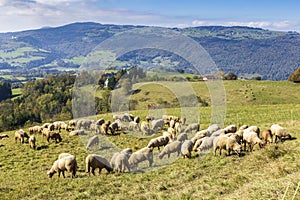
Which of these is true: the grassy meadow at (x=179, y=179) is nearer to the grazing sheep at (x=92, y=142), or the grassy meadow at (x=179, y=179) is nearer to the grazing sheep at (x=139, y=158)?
the grazing sheep at (x=139, y=158)

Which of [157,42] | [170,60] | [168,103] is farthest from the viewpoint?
[168,103]

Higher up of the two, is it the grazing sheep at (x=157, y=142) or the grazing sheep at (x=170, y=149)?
the grazing sheep at (x=170, y=149)

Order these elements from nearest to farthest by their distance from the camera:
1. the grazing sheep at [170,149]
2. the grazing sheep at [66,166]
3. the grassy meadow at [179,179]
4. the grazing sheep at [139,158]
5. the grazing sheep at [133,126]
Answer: the grassy meadow at [179,179]
the grazing sheep at [66,166]
the grazing sheep at [139,158]
the grazing sheep at [170,149]
the grazing sheep at [133,126]

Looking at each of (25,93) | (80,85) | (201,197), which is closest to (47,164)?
(201,197)

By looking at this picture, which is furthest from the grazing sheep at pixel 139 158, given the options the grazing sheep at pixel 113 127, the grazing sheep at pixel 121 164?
the grazing sheep at pixel 113 127

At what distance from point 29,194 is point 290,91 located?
73.4 meters

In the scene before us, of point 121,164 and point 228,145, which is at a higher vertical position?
point 228,145

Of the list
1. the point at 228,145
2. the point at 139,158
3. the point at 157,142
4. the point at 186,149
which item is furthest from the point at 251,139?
the point at 139,158

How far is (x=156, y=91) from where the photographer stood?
215ft

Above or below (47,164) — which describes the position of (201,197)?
above

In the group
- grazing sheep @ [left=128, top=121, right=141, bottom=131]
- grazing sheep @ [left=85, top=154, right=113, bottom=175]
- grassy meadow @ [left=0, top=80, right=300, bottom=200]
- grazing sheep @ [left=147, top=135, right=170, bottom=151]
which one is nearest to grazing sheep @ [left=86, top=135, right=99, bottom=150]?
grassy meadow @ [left=0, top=80, right=300, bottom=200]

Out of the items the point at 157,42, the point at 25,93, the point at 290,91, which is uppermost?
the point at 157,42

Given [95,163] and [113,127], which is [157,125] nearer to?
[113,127]

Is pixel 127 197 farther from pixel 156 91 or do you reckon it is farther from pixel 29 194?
pixel 156 91
